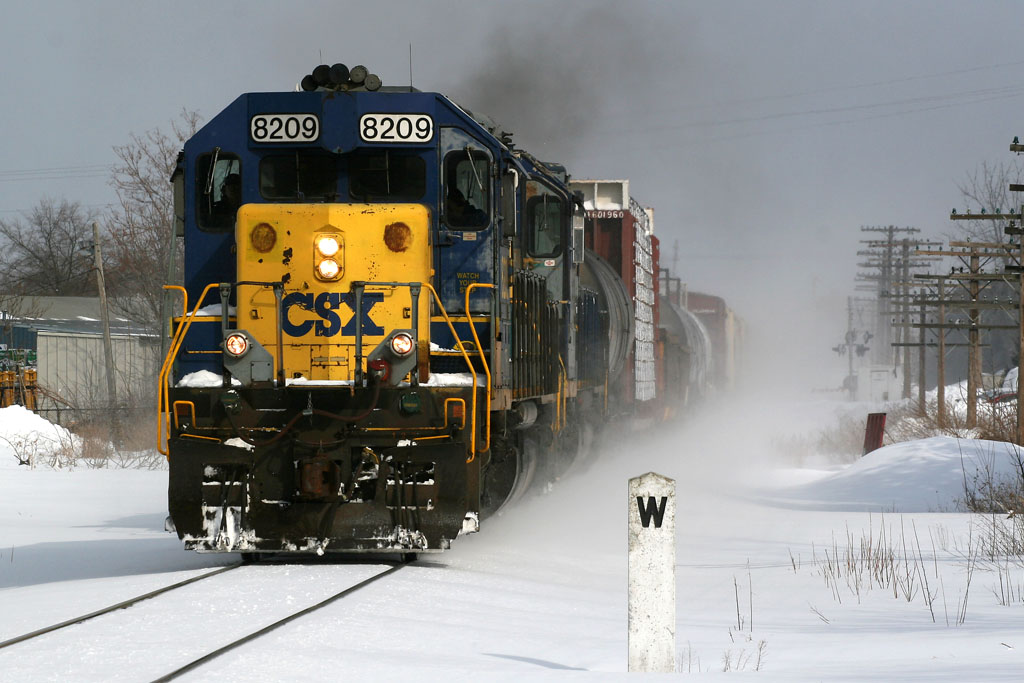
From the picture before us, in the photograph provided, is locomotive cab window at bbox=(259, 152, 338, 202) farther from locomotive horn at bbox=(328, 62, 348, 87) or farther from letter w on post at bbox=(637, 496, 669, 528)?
letter w on post at bbox=(637, 496, 669, 528)

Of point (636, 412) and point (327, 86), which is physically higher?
point (327, 86)

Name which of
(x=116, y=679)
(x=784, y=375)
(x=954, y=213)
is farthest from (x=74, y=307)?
(x=784, y=375)

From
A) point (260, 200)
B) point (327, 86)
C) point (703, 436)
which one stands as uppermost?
point (327, 86)

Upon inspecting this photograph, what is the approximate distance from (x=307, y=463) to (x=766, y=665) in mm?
3975

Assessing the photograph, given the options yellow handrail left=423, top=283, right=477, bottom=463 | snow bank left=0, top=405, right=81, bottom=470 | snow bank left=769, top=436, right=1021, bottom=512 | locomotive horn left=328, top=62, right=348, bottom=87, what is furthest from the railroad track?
snow bank left=0, top=405, right=81, bottom=470

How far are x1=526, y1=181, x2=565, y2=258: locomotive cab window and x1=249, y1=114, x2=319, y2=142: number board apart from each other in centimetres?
209

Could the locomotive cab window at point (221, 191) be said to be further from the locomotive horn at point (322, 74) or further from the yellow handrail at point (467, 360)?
the yellow handrail at point (467, 360)

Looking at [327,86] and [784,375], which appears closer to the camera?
[327,86]

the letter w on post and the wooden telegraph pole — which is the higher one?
the wooden telegraph pole

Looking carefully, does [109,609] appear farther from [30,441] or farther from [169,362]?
[30,441]

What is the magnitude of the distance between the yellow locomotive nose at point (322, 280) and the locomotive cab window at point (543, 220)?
6.41ft

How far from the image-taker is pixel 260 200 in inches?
386

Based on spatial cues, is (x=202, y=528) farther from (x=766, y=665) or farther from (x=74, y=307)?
(x=74, y=307)

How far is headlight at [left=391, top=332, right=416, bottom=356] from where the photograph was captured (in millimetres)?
8961
